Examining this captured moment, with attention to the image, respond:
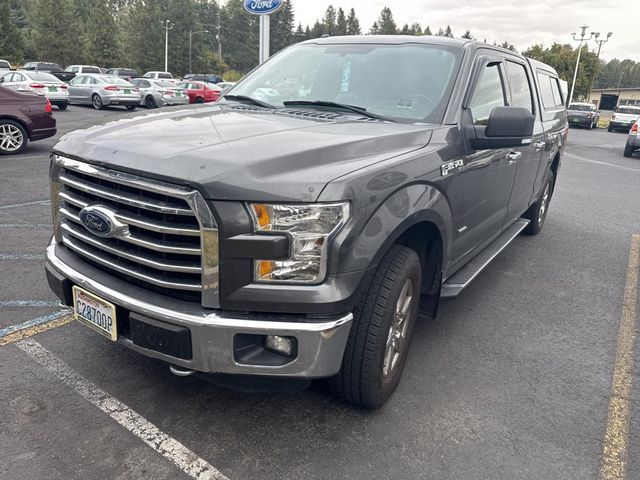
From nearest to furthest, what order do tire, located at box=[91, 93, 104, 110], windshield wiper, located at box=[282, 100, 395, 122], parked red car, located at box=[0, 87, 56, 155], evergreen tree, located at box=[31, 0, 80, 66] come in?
windshield wiper, located at box=[282, 100, 395, 122]
parked red car, located at box=[0, 87, 56, 155]
tire, located at box=[91, 93, 104, 110]
evergreen tree, located at box=[31, 0, 80, 66]

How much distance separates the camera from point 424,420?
2.78m

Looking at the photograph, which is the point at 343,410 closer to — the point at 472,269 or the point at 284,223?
the point at 284,223

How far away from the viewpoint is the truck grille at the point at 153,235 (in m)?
2.14

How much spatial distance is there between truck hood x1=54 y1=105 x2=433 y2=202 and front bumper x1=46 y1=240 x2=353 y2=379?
50 centimetres

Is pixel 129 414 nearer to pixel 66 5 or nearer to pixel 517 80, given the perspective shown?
pixel 517 80

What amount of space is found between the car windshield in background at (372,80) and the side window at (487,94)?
0.80 feet

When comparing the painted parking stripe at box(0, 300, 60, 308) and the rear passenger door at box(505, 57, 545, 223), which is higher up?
the rear passenger door at box(505, 57, 545, 223)

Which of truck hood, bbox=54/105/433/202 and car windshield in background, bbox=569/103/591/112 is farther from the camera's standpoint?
car windshield in background, bbox=569/103/591/112

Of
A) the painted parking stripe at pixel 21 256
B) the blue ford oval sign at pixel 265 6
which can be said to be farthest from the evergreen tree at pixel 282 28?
the painted parking stripe at pixel 21 256

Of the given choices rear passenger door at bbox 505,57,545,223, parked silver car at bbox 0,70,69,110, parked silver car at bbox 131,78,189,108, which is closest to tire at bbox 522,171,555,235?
rear passenger door at bbox 505,57,545,223

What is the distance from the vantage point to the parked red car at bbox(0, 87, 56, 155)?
9.59 meters

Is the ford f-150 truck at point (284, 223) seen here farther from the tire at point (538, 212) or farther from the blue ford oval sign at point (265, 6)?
the blue ford oval sign at point (265, 6)

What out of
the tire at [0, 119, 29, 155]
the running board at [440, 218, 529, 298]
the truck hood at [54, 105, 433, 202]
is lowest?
the tire at [0, 119, 29, 155]

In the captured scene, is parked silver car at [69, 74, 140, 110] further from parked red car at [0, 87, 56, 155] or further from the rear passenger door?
the rear passenger door
